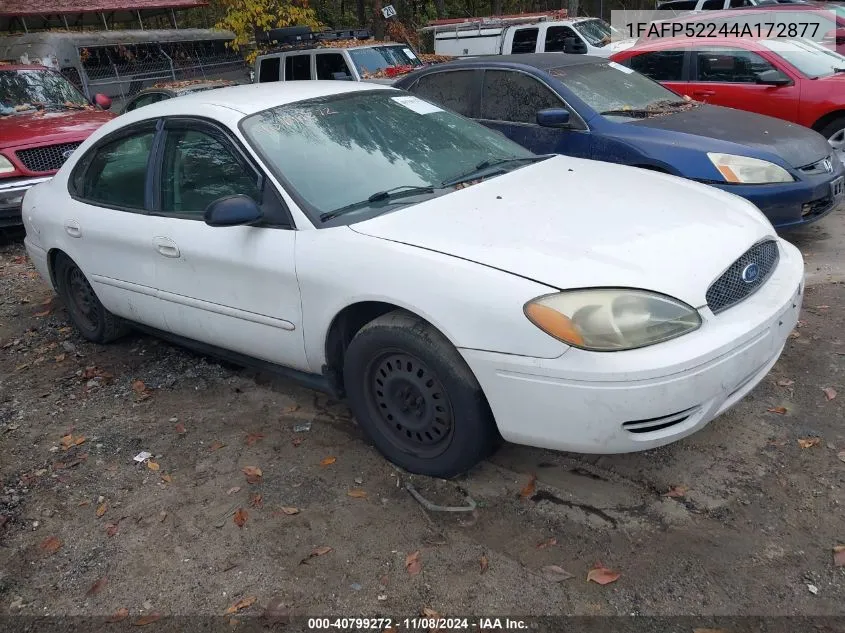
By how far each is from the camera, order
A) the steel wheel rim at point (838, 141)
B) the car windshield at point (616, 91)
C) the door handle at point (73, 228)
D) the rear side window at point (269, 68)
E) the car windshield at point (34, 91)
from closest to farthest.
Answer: the door handle at point (73, 228)
the car windshield at point (616, 91)
the steel wheel rim at point (838, 141)
the car windshield at point (34, 91)
the rear side window at point (269, 68)

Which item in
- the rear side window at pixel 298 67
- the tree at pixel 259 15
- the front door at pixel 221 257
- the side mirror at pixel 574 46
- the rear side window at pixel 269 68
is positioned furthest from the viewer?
the tree at pixel 259 15

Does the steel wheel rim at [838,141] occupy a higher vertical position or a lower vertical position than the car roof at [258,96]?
lower

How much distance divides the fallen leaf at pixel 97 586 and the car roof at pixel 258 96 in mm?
2262

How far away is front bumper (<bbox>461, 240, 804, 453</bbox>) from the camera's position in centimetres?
255

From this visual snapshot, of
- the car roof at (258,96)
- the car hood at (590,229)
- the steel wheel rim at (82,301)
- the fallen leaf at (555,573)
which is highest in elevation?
the car roof at (258,96)

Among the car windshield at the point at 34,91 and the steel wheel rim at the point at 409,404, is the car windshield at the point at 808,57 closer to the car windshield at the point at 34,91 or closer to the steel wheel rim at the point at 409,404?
the steel wheel rim at the point at 409,404

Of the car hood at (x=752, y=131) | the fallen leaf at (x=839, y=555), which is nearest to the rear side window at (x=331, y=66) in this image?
the car hood at (x=752, y=131)

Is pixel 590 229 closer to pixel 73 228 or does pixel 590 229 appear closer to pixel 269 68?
pixel 73 228

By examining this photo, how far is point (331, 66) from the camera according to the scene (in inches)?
479

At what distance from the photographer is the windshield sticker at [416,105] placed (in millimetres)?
4168

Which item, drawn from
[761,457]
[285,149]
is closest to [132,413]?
[285,149]

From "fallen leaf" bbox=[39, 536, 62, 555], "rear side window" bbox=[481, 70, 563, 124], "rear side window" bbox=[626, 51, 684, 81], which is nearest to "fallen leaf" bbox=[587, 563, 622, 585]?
"fallen leaf" bbox=[39, 536, 62, 555]

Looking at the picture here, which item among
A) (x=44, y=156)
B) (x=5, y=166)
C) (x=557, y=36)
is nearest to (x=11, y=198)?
(x=5, y=166)

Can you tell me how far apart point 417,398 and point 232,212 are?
1.19 meters
